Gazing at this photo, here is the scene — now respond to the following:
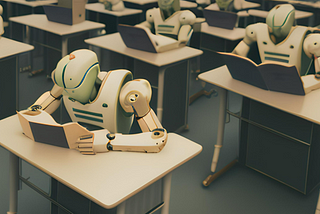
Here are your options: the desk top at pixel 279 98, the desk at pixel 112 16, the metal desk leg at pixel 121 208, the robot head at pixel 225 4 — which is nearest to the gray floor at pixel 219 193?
the desk top at pixel 279 98

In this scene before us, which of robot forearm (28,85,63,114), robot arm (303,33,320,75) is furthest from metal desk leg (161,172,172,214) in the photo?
robot arm (303,33,320,75)

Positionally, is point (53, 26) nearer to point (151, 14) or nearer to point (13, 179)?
point (151, 14)

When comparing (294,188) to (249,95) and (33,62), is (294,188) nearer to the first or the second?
(249,95)

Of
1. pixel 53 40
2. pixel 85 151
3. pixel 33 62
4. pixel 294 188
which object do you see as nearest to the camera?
pixel 85 151

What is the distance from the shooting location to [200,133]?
10.8 feet

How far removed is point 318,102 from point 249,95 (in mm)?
390

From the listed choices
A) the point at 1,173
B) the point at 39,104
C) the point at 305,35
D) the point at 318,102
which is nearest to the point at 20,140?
the point at 39,104

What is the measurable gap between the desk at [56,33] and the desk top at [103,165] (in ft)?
6.22

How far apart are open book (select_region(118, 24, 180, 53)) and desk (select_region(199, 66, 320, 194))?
0.57 metres

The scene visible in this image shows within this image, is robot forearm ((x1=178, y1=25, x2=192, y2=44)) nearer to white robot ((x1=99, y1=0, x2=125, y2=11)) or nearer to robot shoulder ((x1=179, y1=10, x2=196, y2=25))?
robot shoulder ((x1=179, y1=10, x2=196, y2=25))

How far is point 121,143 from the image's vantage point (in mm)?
1737

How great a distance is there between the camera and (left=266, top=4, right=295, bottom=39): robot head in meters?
2.56

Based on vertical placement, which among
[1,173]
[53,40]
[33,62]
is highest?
[53,40]

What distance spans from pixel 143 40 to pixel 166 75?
32 centimetres
